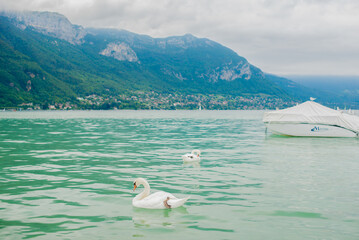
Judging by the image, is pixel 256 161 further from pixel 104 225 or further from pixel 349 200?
pixel 104 225

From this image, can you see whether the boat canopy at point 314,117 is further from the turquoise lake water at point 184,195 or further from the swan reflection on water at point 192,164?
the swan reflection on water at point 192,164

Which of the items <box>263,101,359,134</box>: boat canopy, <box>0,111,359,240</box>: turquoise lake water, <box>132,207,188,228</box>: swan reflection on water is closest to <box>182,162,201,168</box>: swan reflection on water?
<box>0,111,359,240</box>: turquoise lake water

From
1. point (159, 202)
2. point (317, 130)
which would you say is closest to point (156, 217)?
point (159, 202)

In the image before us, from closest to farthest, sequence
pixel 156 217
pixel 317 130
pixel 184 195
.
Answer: pixel 156 217, pixel 184 195, pixel 317 130

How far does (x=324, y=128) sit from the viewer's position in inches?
1769

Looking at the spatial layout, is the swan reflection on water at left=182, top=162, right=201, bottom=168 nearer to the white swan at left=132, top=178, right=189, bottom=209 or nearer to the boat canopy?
the white swan at left=132, top=178, right=189, bottom=209

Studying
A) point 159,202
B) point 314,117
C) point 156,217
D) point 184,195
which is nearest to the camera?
point 156,217

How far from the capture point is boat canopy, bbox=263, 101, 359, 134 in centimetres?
4391

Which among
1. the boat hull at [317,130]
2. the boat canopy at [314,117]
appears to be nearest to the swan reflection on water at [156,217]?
the boat canopy at [314,117]

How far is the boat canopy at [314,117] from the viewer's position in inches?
1729

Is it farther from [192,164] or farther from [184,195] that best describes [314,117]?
[184,195]

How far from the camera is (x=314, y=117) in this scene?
44.2 metres

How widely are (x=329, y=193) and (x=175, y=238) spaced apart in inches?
322

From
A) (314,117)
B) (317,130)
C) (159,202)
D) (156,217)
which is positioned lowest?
(156,217)
